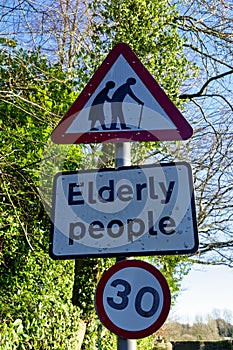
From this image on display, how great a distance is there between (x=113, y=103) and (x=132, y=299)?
0.91m

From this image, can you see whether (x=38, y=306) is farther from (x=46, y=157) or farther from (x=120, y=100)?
(x=120, y=100)

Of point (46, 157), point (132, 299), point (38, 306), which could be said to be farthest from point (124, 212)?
point (46, 157)

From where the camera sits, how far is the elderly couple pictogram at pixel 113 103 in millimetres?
2084

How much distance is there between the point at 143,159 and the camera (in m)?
5.93

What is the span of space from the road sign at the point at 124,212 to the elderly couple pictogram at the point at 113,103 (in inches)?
9.7

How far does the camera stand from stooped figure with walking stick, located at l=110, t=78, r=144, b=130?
2080mm

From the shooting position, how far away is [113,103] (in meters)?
2.12

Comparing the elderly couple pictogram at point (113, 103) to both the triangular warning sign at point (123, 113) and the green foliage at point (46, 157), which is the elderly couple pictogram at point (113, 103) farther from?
the green foliage at point (46, 157)

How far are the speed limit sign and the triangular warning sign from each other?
0.62 metres

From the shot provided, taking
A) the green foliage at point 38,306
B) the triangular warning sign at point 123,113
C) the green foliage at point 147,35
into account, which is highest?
the green foliage at point 147,35

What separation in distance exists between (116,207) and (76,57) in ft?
13.9

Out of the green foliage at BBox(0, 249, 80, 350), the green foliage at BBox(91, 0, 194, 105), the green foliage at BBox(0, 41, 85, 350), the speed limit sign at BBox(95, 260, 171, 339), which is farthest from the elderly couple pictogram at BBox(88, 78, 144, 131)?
the green foliage at BBox(91, 0, 194, 105)

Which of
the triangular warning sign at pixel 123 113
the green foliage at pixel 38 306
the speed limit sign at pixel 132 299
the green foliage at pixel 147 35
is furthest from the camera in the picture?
the green foliage at pixel 147 35

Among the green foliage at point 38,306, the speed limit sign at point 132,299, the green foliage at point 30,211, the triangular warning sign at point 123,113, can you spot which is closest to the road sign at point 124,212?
the speed limit sign at point 132,299
